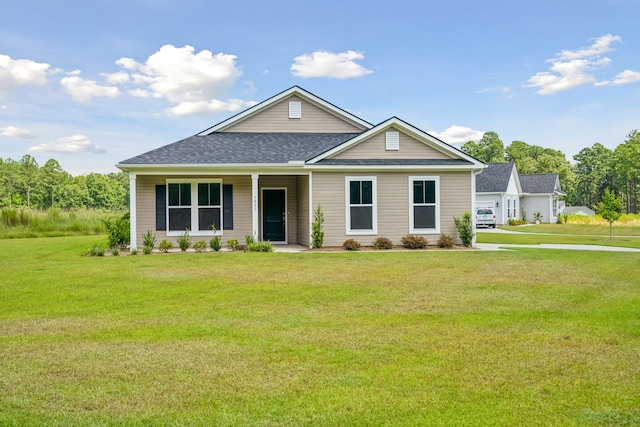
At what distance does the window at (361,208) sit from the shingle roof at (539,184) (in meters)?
34.5

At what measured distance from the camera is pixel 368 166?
17.8 metres

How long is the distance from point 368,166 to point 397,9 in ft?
26.7

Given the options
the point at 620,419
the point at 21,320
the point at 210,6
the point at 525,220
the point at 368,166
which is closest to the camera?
the point at 620,419

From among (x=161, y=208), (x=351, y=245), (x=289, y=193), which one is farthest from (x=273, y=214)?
(x=161, y=208)

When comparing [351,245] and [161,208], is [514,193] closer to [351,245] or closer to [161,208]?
[351,245]

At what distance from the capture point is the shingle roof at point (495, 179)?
42.6m

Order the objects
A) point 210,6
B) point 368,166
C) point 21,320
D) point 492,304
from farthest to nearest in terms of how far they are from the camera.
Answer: point 210,6 → point 368,166 → point 492,304 → point 21,320

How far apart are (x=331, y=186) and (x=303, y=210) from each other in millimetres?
1683

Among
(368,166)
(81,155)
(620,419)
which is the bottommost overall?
(620,419)

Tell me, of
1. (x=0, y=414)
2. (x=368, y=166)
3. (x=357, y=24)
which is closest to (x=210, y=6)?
(x=357, y=24)

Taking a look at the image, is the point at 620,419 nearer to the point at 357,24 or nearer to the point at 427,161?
the point at 427,161

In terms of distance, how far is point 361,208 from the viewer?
18234 millimetres

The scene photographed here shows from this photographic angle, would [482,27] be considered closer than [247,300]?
No

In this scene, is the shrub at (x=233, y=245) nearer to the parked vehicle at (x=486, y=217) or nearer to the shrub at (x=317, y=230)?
the shrub at (x=317, y=230)
